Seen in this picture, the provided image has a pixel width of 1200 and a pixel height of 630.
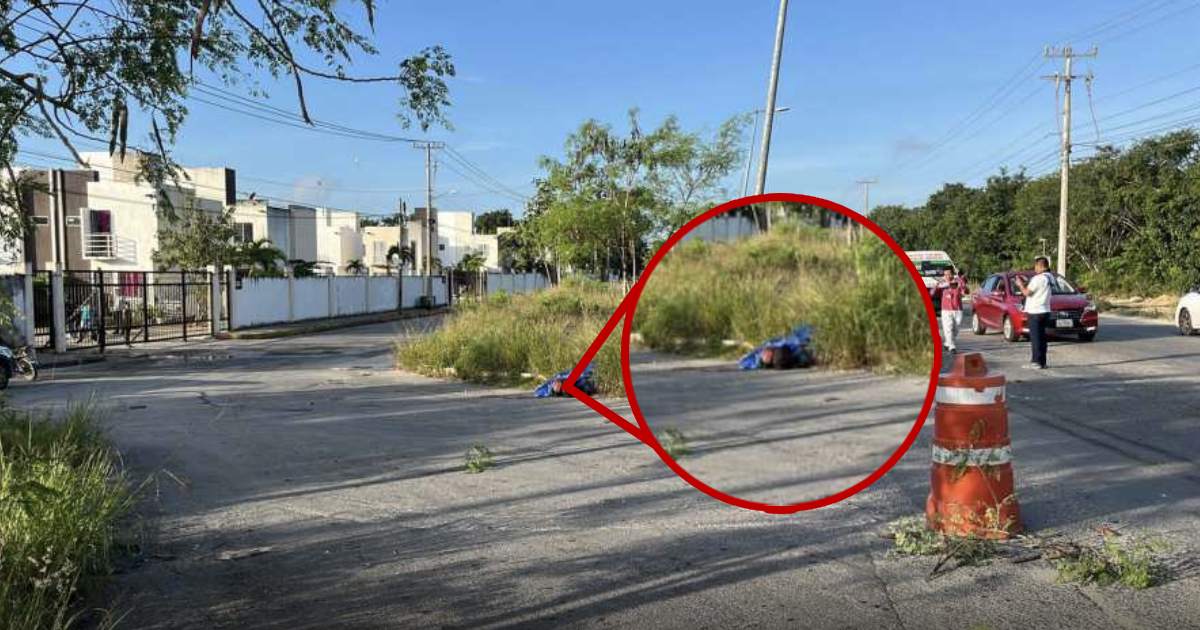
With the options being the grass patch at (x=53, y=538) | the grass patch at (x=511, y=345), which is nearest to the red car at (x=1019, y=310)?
the grass patch at (x=511, y=345)

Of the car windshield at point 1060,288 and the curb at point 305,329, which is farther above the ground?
the car windshield at point 1060,288

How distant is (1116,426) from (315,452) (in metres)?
7.90

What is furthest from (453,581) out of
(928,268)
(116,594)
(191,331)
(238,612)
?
(191,331)

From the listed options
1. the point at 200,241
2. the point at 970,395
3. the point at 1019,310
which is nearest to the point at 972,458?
the point at 970,395

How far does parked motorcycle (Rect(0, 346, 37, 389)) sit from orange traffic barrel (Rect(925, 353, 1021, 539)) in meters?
15.6

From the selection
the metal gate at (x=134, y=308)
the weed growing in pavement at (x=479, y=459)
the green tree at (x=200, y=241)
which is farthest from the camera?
the green tree at (x=200, y=241)

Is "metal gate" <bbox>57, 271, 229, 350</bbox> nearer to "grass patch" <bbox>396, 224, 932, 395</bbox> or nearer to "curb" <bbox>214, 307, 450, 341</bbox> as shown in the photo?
"curb" <bbox>214, 307, 450, 341</bbox>

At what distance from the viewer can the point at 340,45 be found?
232 inches

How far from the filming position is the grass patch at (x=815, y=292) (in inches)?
104

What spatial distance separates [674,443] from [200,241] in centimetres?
4011

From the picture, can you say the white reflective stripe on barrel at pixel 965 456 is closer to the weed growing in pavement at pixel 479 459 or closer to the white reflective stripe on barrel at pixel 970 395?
the white reflective stripe on barrel at pixel 970 395

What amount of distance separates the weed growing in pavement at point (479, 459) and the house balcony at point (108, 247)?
43799 millimetres

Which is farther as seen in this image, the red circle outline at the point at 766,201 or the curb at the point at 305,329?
the curb at the point at 305,329

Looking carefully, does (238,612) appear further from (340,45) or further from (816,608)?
(340,45)
